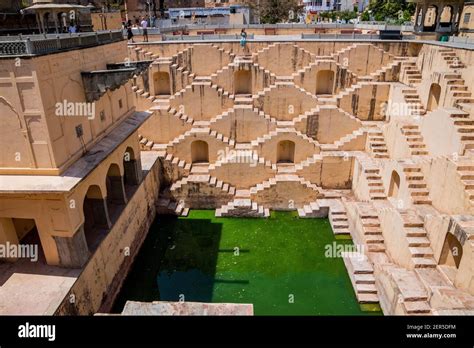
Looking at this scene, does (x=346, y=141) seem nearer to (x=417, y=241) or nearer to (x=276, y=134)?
(x=276, y=134)

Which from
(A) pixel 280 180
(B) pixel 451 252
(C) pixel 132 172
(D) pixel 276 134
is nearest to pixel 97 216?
(C) pixel 132 172

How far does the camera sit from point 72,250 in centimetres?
955

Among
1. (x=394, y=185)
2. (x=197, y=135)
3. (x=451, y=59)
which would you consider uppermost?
(x=451, y=59)

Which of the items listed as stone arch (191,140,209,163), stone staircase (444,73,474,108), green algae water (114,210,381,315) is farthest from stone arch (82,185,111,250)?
stone staircase (444,73,474,108)

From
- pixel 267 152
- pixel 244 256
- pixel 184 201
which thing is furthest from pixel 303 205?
pixel 184 201

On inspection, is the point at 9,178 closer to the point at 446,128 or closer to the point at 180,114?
the point at 180,114

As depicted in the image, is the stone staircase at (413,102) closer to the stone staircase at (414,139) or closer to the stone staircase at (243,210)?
the stone staircase at (414,139)

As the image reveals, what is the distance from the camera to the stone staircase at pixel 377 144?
16.4 m

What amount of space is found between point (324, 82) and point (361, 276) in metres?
12.1

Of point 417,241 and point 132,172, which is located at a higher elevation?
point 132,172

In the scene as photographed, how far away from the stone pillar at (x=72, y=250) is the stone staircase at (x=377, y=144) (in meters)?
13.1

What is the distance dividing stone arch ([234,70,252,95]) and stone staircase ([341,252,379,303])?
11.5 meters

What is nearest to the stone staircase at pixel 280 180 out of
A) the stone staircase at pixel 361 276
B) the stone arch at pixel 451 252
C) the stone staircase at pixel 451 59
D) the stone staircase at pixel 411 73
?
the stone staircase at pixel 361 276
